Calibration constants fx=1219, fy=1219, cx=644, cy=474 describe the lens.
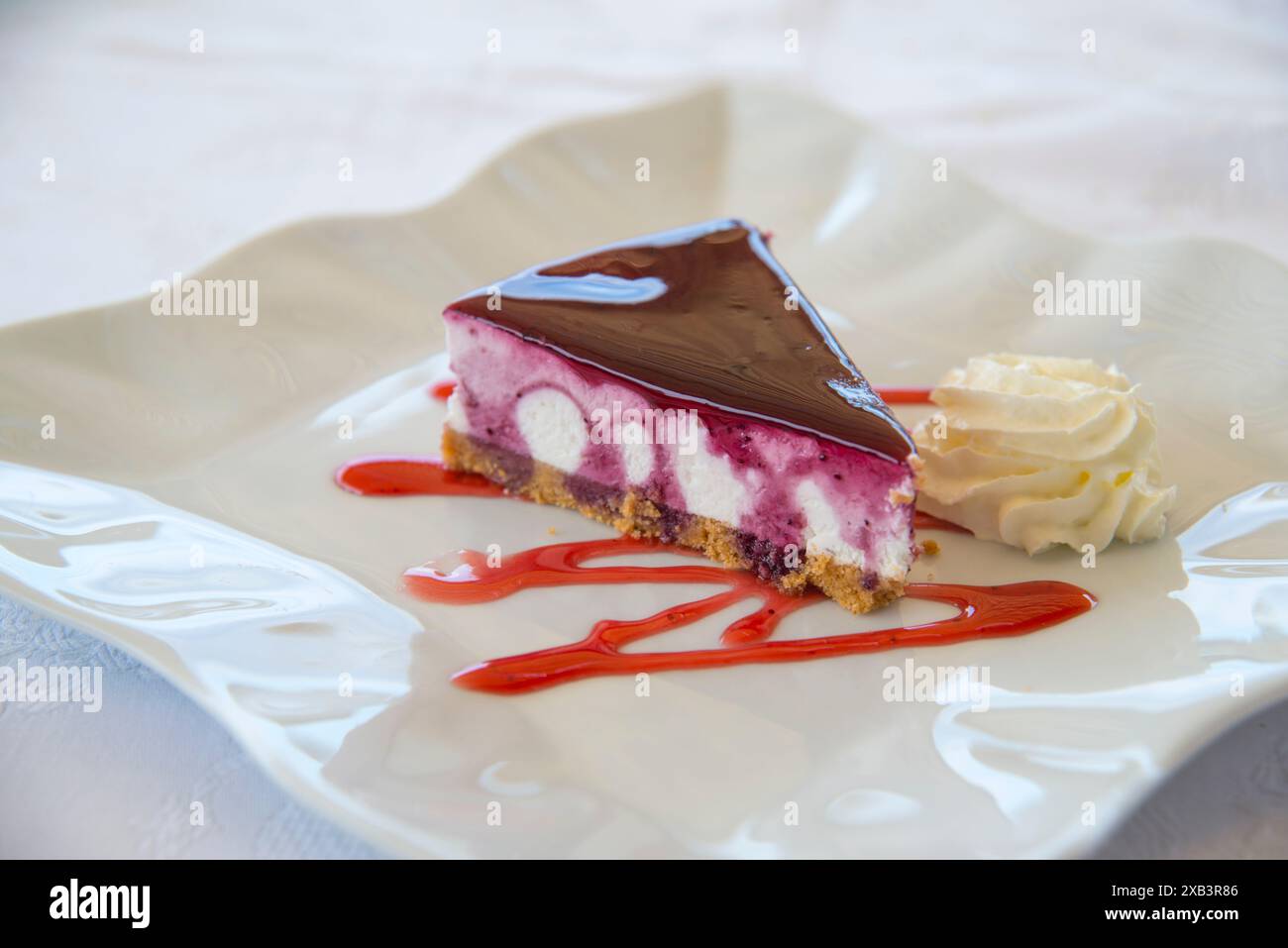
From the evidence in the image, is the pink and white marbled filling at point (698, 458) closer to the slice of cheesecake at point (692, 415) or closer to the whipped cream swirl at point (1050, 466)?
the slice of cheesecake at point (692, 415)

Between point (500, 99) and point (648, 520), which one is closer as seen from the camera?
point (648, 520)

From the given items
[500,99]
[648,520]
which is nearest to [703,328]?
[648,520]

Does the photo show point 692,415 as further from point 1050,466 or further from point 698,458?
point 1050,466

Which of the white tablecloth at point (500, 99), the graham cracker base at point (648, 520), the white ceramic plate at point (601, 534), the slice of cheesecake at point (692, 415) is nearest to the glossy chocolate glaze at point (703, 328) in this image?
the slice of cheesecake at point (692, 415)

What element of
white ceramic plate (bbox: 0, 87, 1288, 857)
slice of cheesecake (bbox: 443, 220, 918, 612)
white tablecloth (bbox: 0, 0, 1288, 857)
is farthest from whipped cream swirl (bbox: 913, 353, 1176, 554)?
white tablecloth (bbox: 0, 0, 1288, 857)

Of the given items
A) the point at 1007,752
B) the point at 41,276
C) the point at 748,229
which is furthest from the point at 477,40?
the point at 1007,752

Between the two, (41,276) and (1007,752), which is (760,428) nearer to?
(1007,752)

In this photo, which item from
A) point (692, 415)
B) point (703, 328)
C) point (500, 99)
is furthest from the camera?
point (500, 99)

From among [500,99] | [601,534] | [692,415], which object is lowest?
[601,534]
